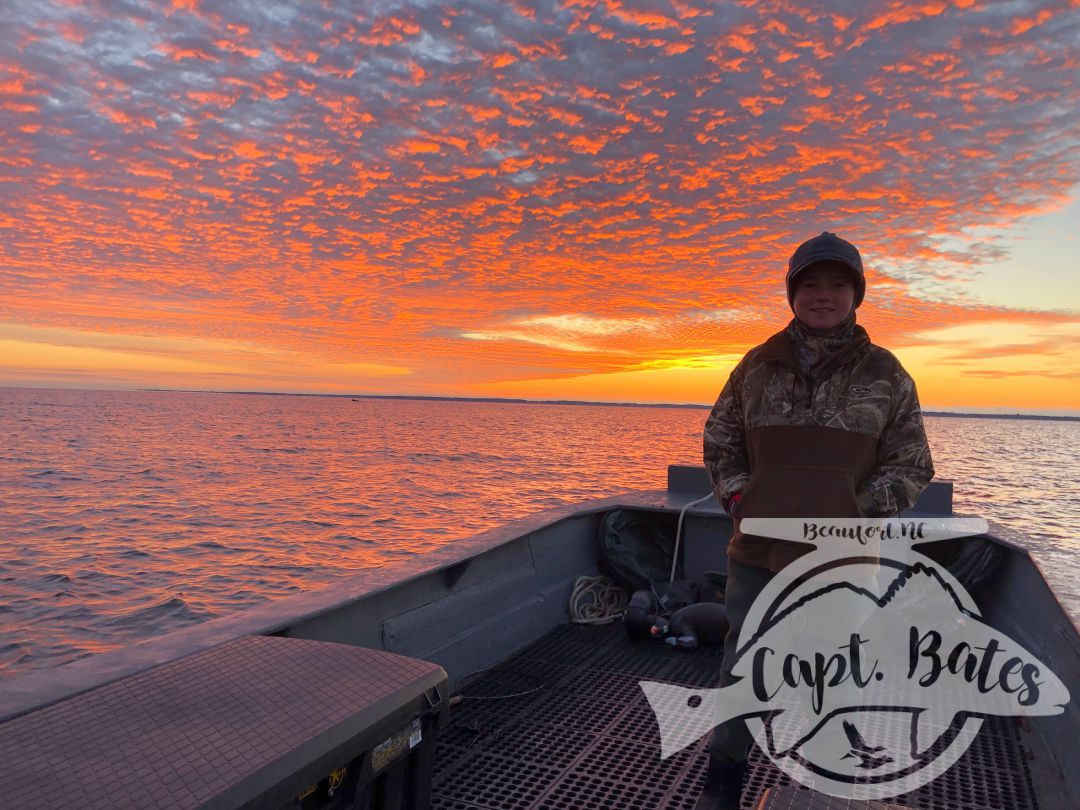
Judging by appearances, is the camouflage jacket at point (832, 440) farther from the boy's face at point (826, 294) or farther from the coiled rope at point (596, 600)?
the coiled rope at point (596, 600)

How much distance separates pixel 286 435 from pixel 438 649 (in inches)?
2966

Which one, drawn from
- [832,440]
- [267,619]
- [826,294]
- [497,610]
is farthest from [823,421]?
[497,610]

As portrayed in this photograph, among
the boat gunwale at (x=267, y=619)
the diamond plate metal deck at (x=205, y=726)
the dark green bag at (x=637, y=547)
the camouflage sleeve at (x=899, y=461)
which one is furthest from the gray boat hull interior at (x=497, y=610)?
the camouflage sleeve at (x=899, y=461)

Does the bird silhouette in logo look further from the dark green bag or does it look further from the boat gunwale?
the dark green bag

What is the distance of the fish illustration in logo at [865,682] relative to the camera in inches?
105

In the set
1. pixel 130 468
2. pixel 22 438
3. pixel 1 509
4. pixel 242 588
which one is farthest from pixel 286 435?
pixel 242 588

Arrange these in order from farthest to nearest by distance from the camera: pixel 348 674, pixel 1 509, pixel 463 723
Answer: pixel 1 509, pixel 463 723, pixel 348 674

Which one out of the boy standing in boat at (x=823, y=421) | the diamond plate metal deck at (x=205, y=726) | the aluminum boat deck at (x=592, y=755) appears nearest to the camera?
the diamond plate metal deck at (x=205, y=726)

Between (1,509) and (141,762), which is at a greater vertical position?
(141,762)

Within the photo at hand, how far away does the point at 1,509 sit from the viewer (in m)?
23.2

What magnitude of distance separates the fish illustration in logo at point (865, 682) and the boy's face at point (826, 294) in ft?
2.81

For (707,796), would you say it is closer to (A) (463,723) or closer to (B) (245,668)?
(A) (463,723)

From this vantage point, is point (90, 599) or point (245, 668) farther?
point (90, 599)

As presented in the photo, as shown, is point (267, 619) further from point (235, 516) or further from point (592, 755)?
point (235, 516)
